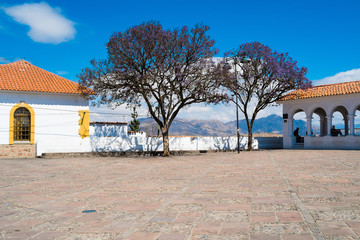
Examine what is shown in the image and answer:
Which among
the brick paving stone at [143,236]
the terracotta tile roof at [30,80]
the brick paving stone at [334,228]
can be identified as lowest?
the brick paving stone at [143,236]

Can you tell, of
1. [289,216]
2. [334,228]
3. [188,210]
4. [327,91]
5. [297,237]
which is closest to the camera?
[297,237]

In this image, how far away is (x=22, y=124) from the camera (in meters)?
20.0

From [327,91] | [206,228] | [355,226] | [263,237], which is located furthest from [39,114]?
[327,91]

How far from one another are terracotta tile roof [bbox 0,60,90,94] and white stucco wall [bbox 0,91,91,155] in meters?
0.38

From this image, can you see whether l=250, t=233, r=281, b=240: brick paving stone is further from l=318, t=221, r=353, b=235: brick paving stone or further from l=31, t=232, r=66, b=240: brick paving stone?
l=31, t=232, r=66, b=240: brick paving stone

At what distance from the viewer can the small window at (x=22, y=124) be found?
19.9 meters

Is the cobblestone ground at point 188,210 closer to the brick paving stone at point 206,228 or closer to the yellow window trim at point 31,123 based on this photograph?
the brick paving stone at point 206,228

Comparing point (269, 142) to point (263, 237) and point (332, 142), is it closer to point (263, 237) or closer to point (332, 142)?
point (332, 142)

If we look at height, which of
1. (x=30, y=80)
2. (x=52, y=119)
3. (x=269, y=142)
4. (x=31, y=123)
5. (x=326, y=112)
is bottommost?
(x=269, y=142)

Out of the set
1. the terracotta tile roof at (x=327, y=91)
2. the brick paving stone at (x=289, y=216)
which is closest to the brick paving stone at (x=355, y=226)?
the brick paving stone at (x=289, y=216)

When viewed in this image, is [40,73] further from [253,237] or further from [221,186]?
[253,237]

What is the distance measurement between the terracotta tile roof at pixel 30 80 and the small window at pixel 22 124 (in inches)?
56.5

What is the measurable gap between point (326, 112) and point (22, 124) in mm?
23413

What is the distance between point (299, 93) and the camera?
29.0 metres
